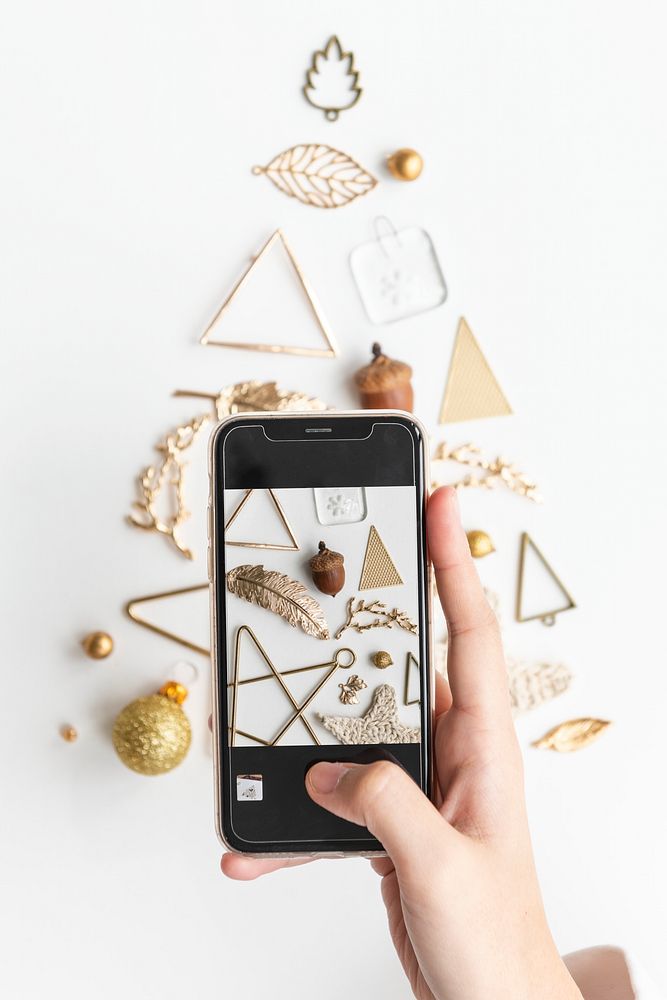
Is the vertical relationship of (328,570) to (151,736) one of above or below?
above

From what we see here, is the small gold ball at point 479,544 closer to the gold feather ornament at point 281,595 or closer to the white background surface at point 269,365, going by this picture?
the white background surface at point 269,365

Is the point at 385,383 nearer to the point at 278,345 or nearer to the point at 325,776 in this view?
the point at 278,345

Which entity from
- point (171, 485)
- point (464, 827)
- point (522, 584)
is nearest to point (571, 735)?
point (522, 584)

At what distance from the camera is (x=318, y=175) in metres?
0.69

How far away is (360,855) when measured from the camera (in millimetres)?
499

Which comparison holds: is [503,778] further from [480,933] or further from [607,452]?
[607,452]

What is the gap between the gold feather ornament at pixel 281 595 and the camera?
1.66 feet

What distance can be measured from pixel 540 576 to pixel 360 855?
306 mm

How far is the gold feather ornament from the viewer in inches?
20.0

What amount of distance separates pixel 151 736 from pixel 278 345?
32cm

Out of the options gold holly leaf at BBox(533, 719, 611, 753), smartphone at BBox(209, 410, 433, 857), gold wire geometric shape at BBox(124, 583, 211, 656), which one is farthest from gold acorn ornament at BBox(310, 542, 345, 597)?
gold holly leaf at BBox(533, 719, 611, 753)

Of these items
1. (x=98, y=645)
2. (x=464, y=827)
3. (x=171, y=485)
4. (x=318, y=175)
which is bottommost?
(x=464, y=827)

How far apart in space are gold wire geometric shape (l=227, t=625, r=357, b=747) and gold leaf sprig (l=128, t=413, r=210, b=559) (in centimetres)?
19

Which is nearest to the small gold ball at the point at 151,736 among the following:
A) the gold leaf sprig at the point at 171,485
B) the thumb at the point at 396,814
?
the gold leaf sprig at the point at 171,485
